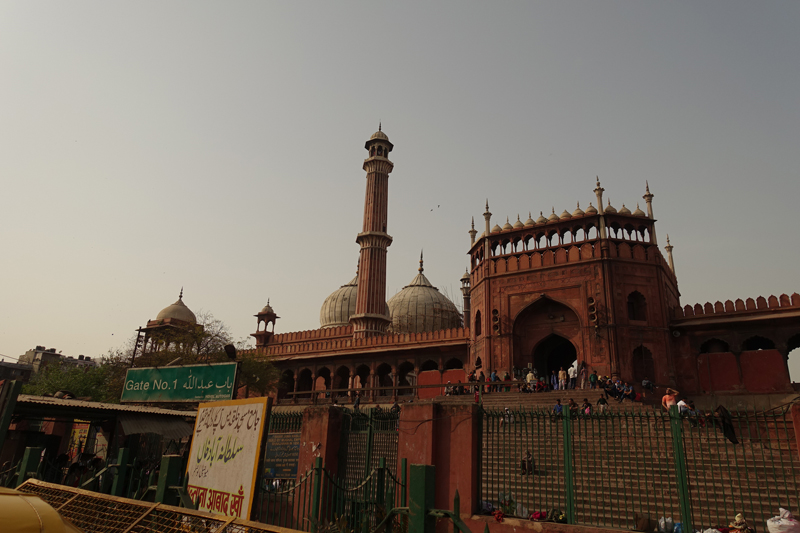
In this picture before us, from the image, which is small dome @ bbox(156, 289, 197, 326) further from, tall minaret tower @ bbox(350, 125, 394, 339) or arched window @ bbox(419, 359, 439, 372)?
arched window @ bbox(419, 359, 439, 372)

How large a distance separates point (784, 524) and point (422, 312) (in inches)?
1156

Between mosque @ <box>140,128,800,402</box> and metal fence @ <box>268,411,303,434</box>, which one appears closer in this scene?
metal fence @ <box>268,411,303,434</box>

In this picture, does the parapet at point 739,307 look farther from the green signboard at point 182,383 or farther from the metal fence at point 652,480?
the green signboard at point 182,383

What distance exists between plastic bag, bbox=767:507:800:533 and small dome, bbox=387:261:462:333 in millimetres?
28065

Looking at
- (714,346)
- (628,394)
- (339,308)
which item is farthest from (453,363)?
(339,308)

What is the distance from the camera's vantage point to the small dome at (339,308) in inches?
1508

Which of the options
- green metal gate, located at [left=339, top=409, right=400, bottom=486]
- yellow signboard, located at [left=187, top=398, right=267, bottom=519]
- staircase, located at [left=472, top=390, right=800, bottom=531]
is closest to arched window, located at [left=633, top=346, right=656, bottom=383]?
staircase, located at [left=472, top=390, right=800, bottom=531]

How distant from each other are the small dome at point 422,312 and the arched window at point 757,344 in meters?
17.7

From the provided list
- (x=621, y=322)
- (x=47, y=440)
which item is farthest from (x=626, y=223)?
(x=47, y=440)

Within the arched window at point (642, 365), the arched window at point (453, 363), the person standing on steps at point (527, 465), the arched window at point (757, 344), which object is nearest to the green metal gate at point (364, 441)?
the person standing on steps at point (527, 465)

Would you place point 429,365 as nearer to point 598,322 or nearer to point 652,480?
point 598,322

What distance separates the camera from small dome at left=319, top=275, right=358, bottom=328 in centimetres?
3831

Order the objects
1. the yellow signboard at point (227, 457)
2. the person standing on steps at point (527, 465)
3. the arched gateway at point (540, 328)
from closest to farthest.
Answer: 1. the yellow signboard at point (227, 457)
2. the person standing on steps at point (527, 465)
3. the arched gateway at point (540, 328)

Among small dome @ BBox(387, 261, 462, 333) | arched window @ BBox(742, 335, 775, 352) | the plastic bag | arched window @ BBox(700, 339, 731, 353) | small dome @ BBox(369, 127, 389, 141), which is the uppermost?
small dome @ BBox(369, 127, 389, 141)
